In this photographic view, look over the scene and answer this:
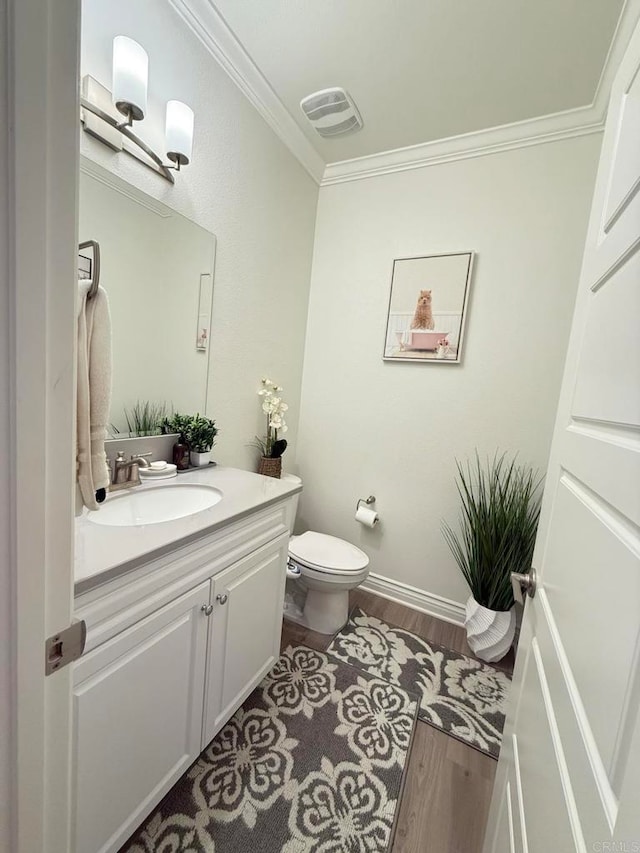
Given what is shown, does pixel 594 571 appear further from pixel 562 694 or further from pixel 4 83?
pixel 4 83

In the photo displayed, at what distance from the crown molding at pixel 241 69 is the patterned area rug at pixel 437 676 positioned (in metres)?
2.71

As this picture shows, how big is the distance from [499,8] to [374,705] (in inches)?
107

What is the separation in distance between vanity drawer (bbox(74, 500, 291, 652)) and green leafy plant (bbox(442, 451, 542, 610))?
1.19m

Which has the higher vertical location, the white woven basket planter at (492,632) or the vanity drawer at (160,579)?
the vanity drawer at (160,579)

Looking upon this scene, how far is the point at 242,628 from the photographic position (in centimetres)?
119

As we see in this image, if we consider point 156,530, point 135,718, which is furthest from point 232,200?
point 135,718

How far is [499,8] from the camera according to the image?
3.99 ft

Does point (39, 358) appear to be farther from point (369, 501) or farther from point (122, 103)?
point (369, 501)

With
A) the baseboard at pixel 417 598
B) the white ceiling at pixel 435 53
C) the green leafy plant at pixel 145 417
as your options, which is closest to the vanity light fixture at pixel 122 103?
the white ceiling at pixel 435 53

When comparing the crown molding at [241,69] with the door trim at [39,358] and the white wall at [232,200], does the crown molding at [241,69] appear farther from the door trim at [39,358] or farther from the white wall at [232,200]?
the door trim at [39,358]

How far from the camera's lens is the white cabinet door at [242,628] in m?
1.08

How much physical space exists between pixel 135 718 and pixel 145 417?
3.23 ft

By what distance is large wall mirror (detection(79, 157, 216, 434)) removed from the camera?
1166 mm

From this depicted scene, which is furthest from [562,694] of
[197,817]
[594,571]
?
[197,817]
